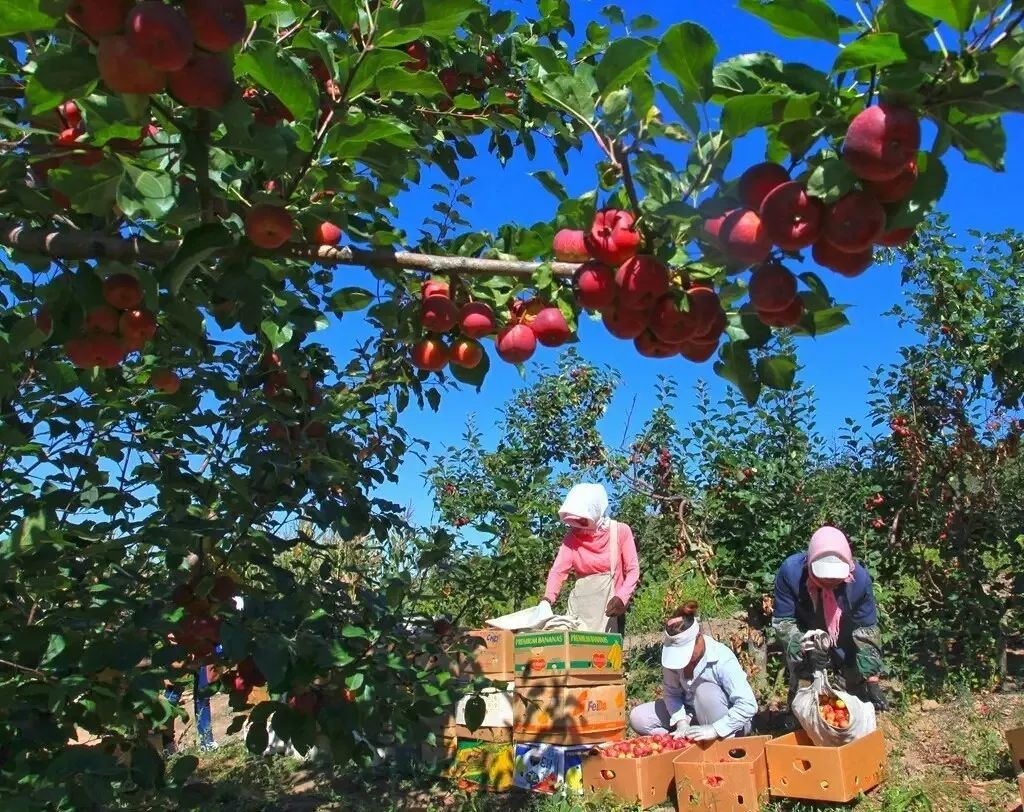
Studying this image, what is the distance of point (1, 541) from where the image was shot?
2.04m

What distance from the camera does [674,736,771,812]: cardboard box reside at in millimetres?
4000

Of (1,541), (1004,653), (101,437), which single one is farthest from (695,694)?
(1,541)

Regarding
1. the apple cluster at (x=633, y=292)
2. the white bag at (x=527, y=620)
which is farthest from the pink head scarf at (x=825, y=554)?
the apple cluster at (x=633, y=292)

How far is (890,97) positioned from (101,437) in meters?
2.47

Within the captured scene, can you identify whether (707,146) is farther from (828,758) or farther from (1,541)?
(828,758)

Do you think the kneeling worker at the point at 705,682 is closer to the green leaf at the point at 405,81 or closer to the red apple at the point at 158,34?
the green leaf at the point at 405,81

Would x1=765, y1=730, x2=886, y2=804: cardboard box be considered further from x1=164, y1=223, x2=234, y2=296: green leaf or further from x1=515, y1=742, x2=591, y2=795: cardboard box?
x1=164, y1=223, x2=234, y2=296: green leaf

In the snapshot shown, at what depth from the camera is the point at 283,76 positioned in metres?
1.14

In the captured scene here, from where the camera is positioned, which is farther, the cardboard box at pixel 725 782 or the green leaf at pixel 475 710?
the cardboard box at pixel 725 782

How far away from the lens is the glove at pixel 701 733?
4.57m

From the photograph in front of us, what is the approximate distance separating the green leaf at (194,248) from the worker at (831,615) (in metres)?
4.20

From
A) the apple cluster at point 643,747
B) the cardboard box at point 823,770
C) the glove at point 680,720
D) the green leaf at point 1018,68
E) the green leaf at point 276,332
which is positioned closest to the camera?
the green leaf at point 1018,68

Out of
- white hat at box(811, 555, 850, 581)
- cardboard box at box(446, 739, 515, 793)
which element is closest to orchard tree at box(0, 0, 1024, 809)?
cardboard box at box(446, 739, 515, 793)

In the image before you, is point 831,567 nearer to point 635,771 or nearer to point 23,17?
point 635,771
